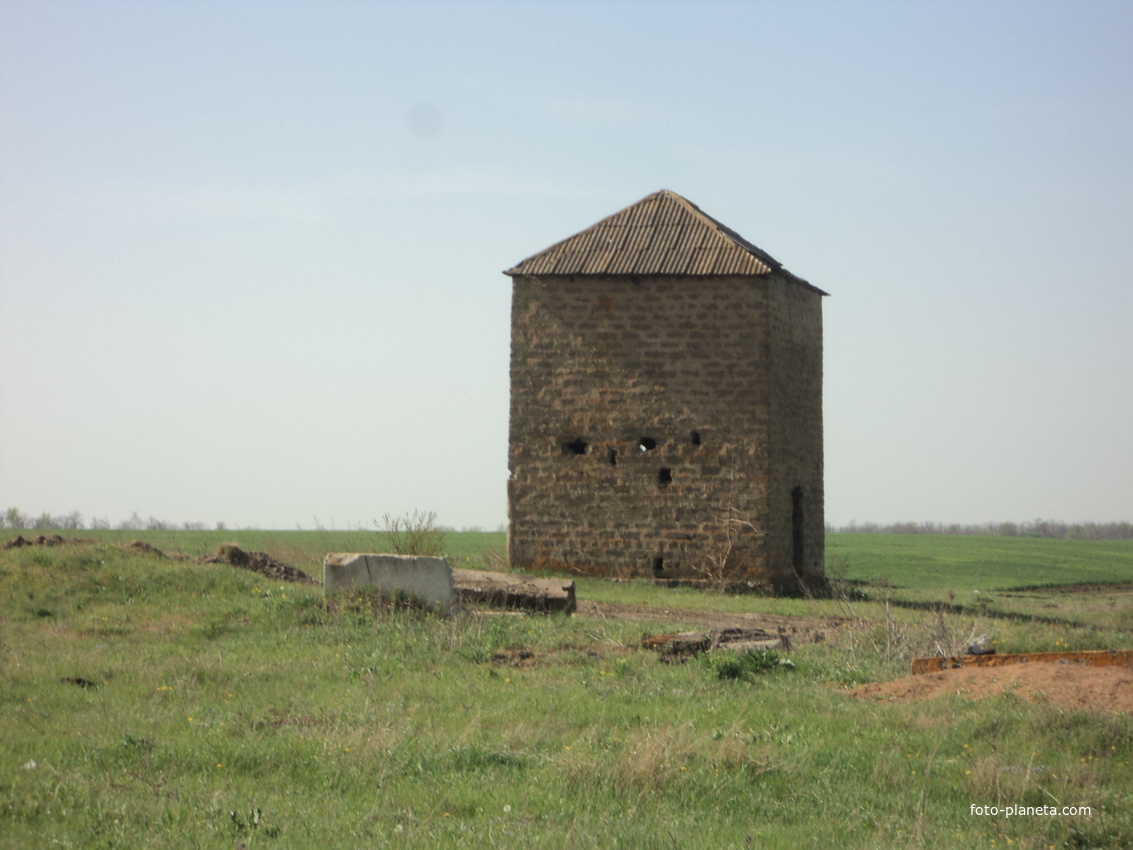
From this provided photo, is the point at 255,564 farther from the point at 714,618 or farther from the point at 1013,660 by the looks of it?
the point at 1013,660

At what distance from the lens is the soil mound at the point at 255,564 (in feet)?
54.7

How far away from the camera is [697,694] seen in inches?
376

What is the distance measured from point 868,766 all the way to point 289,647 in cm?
624

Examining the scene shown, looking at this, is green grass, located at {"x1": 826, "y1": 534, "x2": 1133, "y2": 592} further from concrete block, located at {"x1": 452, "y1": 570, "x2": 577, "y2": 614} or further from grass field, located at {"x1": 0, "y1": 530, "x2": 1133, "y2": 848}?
grass field, located at {"x1": 0, "y1": 530, "x2": 1133, "y2": 848}

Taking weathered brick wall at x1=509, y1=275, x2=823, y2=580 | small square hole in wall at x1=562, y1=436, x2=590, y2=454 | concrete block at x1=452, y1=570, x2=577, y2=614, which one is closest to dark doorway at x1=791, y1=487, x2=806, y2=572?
weathered brick wall at x1=509, y1=275, x2=823, y2=580

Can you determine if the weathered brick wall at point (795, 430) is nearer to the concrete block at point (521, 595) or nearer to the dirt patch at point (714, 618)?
the dirt patch at point (714, 618)

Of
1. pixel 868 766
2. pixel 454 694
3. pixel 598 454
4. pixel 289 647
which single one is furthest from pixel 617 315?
pixel 868 766

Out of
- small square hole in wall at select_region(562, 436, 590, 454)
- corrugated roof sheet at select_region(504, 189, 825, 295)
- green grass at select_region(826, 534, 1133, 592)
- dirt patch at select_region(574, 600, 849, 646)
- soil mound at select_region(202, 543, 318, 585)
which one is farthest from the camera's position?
green grass at select_region(826, 534, 1133, 592)

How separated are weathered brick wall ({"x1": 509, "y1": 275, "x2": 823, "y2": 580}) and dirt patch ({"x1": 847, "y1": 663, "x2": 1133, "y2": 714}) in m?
10.8

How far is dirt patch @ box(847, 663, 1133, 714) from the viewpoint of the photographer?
8.77 m

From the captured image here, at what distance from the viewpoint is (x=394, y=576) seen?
13555 mm

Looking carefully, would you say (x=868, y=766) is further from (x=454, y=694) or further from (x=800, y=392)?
(x=800, y=392)

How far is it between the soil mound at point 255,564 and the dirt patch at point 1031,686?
31.0 ft

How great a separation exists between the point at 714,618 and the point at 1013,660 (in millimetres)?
6412
